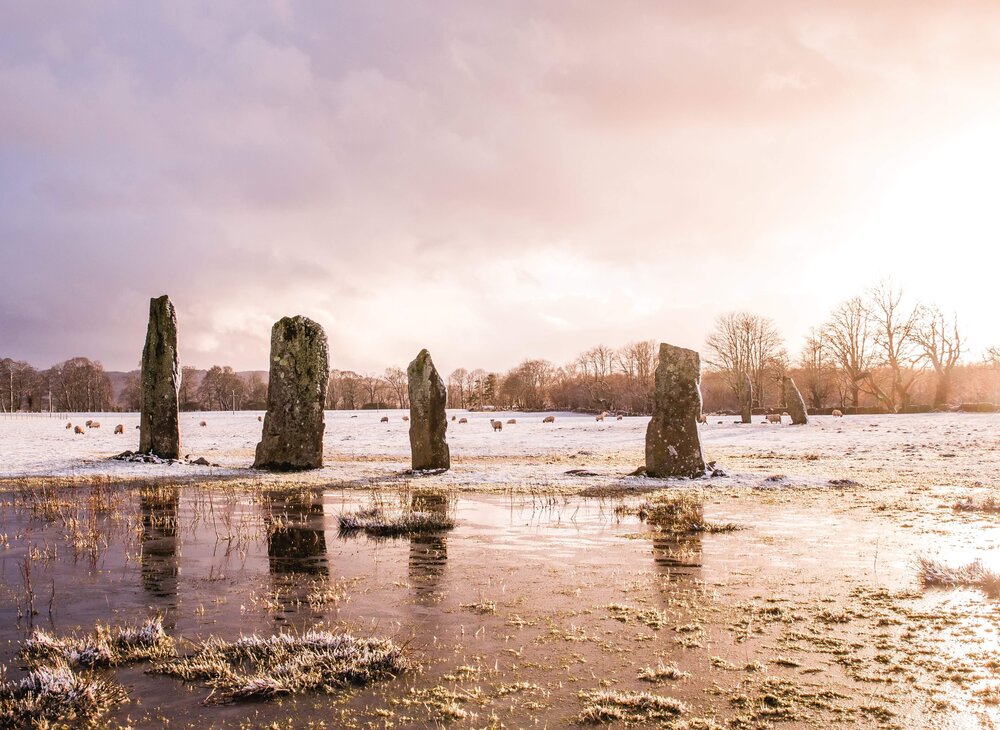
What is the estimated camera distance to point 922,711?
145 inches

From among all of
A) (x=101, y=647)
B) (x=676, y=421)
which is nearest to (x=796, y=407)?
(x=676, y=421)

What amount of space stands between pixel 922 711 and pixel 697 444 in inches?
513

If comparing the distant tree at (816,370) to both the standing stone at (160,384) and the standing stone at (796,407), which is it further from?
the standing stone at (160,384)

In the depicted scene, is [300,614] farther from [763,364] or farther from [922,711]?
[763,364]

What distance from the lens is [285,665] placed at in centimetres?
413

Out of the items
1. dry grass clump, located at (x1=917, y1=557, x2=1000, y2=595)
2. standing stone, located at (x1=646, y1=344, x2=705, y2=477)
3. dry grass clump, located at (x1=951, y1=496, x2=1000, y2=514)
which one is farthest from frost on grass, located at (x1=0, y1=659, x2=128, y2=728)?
standing stone, located at (x1=646, y1=344, x2=705, y2=477)

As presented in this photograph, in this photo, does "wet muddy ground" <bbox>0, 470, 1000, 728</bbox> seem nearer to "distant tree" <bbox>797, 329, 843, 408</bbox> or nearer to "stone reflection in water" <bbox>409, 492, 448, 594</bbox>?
"stone reflection in water" <bbox>409, 492, 448, 594</bbox>

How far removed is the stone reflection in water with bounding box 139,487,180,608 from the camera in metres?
6.37

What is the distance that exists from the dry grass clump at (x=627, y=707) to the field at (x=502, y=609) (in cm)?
1

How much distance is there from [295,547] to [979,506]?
10.9 meters

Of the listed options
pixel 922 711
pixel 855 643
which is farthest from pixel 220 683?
pixel 855 643

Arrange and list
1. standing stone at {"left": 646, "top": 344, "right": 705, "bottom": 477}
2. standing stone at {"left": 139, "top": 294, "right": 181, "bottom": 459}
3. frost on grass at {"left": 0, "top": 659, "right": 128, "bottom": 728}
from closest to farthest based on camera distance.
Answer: frost on grass at {"left": 0, "top": 659, "right": 128, "bottom": 728}, standing stone at {"left": 646, "top": 344, "right": 705, "bottom": 477}, standing stone at {"left": 139, "top": 294, "right": 181, "bottom": 459}

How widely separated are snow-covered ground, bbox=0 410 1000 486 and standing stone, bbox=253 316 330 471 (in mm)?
921

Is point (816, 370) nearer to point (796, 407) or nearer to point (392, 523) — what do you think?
point (796, 407)
